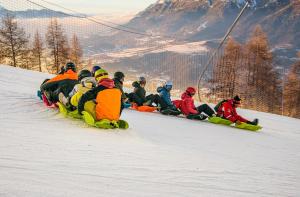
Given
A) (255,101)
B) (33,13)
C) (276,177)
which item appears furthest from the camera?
(255,101)

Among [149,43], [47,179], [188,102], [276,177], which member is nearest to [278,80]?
[149,43]

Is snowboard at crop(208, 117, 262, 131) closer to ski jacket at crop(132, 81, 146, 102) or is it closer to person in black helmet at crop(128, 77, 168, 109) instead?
person in black helmet at crop(128, 77, 168, 109)

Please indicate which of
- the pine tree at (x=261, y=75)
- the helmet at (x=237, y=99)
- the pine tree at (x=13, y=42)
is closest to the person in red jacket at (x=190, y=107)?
the helmet at (x=237, y=99)

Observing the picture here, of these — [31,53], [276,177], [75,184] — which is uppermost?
[31,53]

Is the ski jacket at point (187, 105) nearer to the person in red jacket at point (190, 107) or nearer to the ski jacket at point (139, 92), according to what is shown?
the person in red jacket at point (190, 107)

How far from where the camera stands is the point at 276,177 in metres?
5.05

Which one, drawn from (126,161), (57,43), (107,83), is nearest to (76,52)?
(57,43)

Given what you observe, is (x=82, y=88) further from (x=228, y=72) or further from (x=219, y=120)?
(x=228, y=72)

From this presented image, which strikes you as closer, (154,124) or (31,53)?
(154,124)

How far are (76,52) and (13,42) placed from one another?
722 centimetres

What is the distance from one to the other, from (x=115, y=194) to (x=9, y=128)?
2.77 metres

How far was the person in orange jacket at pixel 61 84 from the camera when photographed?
749 centimetres

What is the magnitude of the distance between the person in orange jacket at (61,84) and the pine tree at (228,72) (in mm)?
32311

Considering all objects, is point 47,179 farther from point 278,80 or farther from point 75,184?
point 278,80
